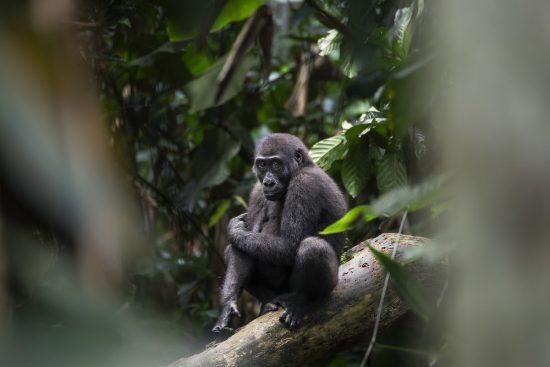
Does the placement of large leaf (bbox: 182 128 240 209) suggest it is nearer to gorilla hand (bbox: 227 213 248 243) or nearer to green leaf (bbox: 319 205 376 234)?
gorilla hand (bbox: 227 213 248 243)

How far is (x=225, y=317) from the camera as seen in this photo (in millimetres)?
5570

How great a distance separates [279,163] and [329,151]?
638 millimetres

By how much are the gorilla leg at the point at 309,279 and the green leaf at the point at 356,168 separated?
0.66m

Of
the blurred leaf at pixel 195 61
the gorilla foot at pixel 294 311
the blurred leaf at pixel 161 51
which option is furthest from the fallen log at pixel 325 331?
the blurred leaf at pixel 195 61

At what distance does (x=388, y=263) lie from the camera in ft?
7.79

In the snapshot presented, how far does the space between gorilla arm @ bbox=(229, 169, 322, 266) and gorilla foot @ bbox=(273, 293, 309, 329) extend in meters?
0.72

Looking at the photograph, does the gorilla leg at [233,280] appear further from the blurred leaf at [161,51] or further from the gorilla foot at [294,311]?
the blurred leaf at [161,51]

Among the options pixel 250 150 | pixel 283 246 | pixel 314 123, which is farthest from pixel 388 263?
pixel 314 123

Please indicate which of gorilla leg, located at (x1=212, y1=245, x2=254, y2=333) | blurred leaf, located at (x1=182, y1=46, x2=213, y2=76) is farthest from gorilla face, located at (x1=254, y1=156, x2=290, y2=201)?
blurred leaf, located at (x1=182, y1=46, x2=213, y2=76)

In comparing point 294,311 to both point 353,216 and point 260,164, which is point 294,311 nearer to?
point 260,164

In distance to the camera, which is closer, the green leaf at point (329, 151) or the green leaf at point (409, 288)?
the green leaf at point (409, 288)

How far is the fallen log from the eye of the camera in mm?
4625

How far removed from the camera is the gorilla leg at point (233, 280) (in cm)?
562

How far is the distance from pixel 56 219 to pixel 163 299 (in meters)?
6.43
